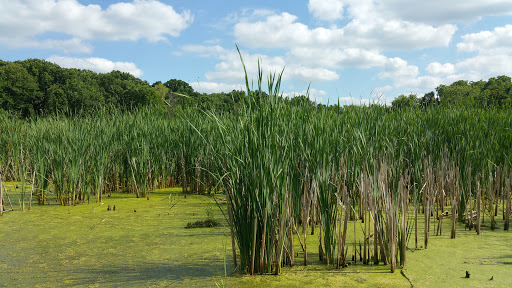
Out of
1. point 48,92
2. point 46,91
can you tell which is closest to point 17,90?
point 48,92

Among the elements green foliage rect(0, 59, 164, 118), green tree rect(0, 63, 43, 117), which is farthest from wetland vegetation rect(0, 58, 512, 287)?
green tree rect(0, 63, 43, 117)

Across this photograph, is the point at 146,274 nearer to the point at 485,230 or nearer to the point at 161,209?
the point at 161,209

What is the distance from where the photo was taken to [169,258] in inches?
123

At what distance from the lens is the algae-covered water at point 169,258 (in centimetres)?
260

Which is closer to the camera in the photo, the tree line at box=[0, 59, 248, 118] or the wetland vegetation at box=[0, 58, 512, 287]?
the wetland vegetation at box=[0, 58, 512, 287]

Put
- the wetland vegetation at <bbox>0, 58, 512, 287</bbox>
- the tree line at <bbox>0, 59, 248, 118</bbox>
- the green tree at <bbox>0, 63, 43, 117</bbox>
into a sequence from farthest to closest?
the tree line at <bbox>0, 59, 248, 118</bbox> < the green tree at <bbox>0, 63, 43, 117</bbox> < the wetland vegetation at <bbox>0, 58, 512, 287</bbox>

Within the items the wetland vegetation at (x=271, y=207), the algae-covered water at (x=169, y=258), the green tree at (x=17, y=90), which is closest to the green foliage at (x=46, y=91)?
the green tree at (x=17, y=90)

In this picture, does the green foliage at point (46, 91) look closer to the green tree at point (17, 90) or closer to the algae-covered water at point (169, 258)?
the green tree at point (17, 90)

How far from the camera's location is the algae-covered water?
102 inches

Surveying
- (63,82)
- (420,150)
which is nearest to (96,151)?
(420,150)

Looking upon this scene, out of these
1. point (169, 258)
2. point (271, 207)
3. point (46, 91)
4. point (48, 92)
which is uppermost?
point (46, 91)

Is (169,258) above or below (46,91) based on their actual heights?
below

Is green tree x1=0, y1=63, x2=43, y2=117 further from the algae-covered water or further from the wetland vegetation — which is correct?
the algae-covered water

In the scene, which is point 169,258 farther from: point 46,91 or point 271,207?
point 46,91
